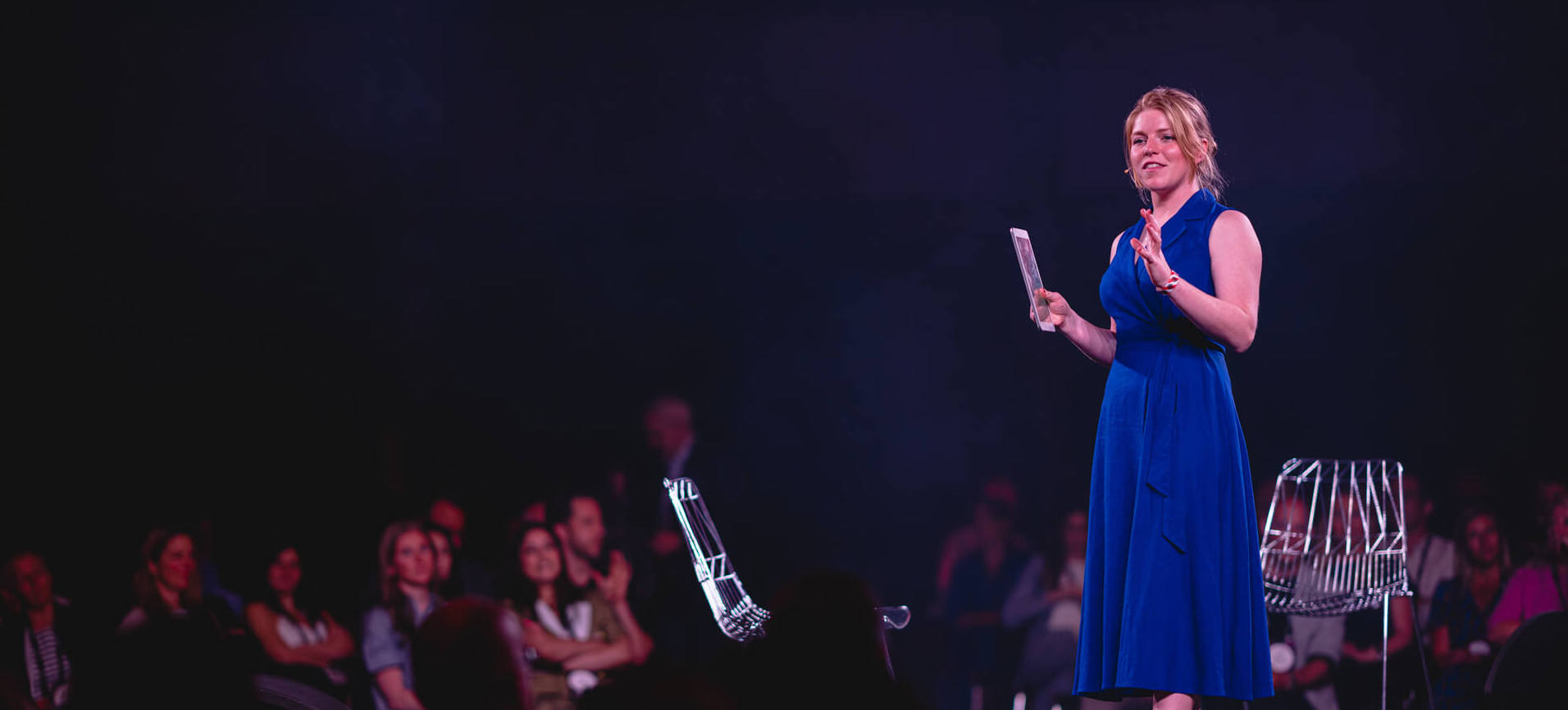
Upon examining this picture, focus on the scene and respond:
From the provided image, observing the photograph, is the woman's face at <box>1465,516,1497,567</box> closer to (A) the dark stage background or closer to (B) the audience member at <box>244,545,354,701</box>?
(A) the dark stage background

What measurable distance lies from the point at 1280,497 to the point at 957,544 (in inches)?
50.3

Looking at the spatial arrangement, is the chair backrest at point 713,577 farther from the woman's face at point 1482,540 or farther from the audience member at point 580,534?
the woman's face at point 1482,540

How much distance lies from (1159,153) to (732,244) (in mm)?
3655

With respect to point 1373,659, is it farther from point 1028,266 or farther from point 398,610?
point 398,610

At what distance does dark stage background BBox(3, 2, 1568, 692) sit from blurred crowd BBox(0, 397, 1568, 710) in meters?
0.31

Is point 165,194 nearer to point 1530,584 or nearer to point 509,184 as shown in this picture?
point 509,184

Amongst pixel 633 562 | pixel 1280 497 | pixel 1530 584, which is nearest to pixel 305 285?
pixel 633 562

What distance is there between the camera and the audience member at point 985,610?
5156 mm

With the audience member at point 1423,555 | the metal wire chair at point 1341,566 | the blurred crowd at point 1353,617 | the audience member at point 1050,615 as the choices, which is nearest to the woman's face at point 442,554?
the blurred crowd at point 1353,617

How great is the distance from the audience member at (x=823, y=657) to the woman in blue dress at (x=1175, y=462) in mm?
860

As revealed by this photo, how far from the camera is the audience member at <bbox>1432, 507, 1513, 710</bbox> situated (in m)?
4.76

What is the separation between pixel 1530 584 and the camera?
15.6ft

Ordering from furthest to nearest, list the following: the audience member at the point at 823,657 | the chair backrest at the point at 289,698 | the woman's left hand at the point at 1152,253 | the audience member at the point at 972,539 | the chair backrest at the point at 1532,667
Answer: the audience member at the point at 972,539 < the chair backrest at the point at 1532,667 < the woman's left hand at the point at 1152,253 < the chair backrest at the point at 289,698 < the audience member at the point at 823,657

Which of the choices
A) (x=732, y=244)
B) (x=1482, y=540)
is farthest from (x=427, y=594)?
(x=1482, y=540)
